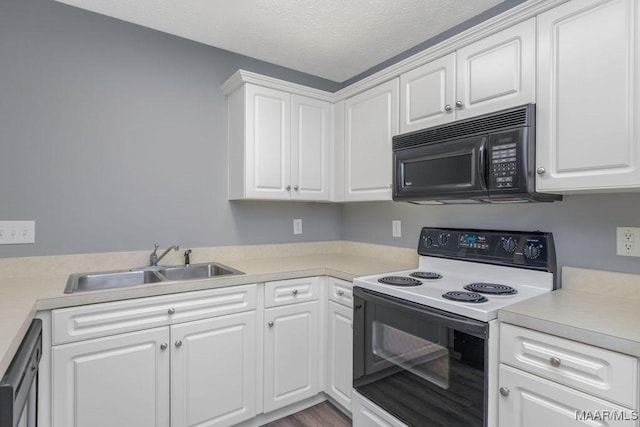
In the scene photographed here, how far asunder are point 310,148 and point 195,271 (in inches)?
44.6

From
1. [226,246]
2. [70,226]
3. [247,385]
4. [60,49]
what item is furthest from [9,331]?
[60,49]

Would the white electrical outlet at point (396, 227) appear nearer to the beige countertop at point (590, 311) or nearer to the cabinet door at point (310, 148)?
the cabinet door at point (310, 148)

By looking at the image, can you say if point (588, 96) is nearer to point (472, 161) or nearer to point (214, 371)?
point (472, 161)

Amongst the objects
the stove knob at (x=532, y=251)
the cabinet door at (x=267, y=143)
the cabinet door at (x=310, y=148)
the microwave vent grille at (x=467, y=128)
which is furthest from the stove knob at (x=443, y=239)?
the cabinet door at (x=267, y=143)

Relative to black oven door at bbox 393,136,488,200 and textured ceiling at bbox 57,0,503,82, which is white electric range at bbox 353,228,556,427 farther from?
textured ceiling at bbox 57,0,503,82

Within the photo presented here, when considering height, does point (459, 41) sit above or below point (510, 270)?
above

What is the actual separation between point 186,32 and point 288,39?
0.63m

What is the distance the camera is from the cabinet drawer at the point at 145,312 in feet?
4.65

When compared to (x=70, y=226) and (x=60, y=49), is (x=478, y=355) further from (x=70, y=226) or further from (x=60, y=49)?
(x=60, y=49)

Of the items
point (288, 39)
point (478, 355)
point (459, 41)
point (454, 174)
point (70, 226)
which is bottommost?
point (478, 355)

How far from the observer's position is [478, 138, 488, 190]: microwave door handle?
1.54 meters

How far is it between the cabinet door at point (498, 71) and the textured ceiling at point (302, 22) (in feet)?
1.43

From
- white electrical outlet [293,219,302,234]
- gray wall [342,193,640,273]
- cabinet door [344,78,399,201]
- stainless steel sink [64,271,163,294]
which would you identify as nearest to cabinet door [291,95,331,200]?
cabinet door [344,78,399,201]

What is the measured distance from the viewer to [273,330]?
6.39 ft
